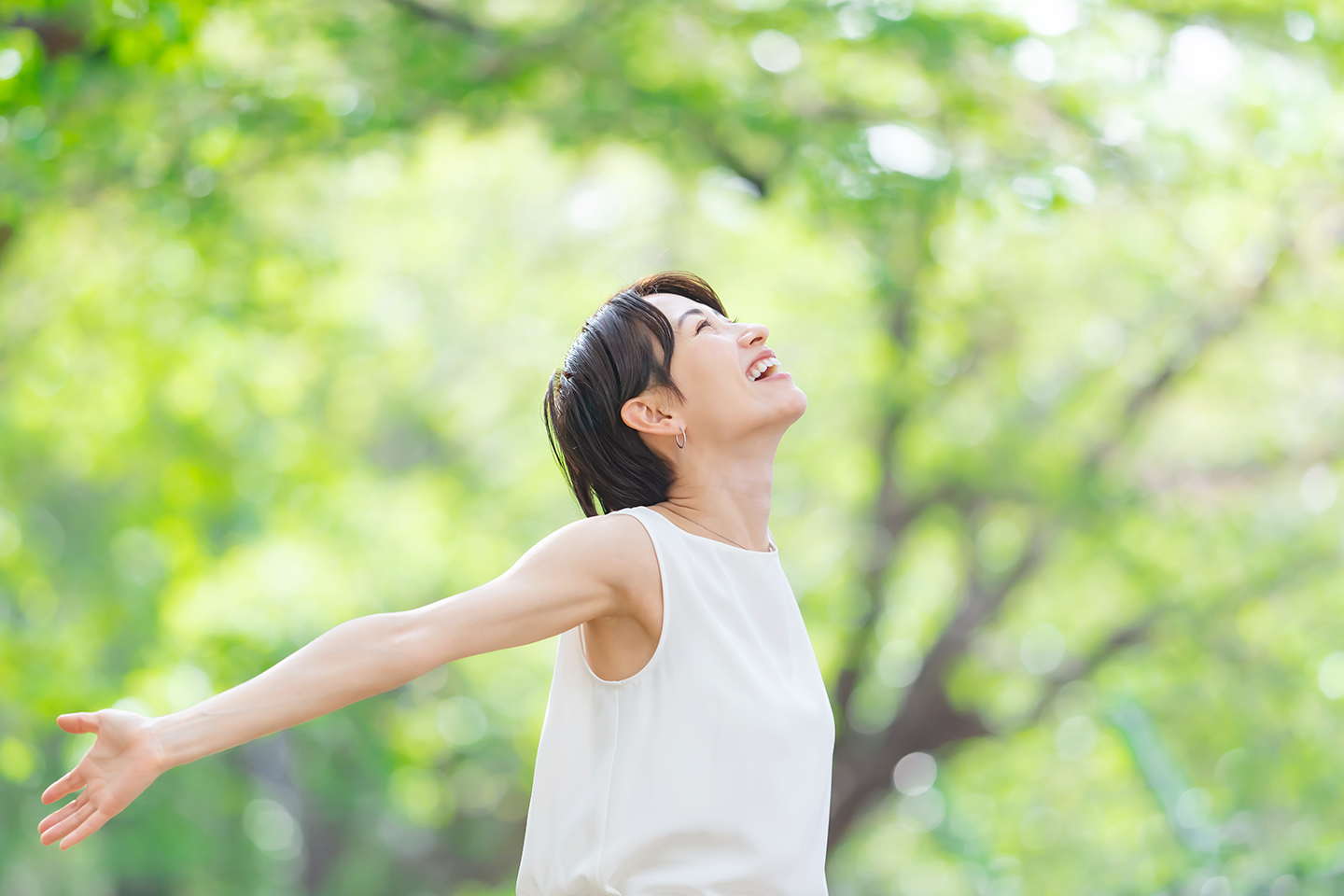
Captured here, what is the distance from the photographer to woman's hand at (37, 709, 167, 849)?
4.75 ft

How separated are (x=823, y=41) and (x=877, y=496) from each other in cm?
342

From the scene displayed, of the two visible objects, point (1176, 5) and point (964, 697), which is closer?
point (1176, 5)

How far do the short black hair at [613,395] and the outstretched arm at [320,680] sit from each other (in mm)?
318

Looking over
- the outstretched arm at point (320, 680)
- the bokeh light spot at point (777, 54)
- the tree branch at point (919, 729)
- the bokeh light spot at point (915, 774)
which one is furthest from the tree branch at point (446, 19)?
the bokeh light spot at point (915, 774)

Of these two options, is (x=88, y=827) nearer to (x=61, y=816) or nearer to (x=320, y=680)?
(x=61, y=816)

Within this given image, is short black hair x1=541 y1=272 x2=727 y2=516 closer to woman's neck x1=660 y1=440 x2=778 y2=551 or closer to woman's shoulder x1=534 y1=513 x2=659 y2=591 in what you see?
woman's neck x1=660 y1=440 x2=778 y2=551

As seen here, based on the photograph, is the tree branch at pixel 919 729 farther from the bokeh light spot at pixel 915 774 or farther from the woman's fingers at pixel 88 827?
the woman's fingers at pixel 88 827

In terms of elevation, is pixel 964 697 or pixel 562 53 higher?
pixel 562 53

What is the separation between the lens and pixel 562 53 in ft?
16.9

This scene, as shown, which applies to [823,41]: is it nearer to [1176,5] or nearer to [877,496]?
[1176,5]

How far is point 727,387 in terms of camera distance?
1.87 m

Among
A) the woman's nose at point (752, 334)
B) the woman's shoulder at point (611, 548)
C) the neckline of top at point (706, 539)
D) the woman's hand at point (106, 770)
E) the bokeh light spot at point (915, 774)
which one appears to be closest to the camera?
the woman's hand at point (106, 770)

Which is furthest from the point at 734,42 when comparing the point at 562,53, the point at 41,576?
the point at 41,576

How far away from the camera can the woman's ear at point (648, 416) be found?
6.15 ft
